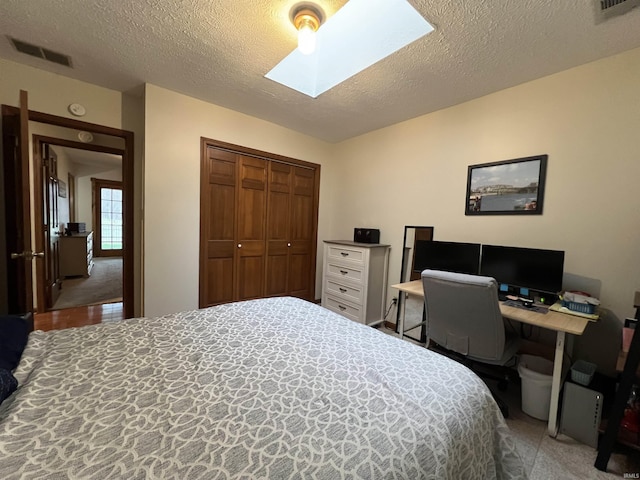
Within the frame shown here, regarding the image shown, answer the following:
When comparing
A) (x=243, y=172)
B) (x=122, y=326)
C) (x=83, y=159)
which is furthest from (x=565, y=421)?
(x=83, y=159)

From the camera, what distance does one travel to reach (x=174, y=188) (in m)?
2.65

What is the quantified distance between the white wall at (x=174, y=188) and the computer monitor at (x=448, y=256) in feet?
7.93

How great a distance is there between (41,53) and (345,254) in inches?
129

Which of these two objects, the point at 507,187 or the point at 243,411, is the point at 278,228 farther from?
the point at 243,411

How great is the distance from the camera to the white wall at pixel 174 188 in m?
2.52

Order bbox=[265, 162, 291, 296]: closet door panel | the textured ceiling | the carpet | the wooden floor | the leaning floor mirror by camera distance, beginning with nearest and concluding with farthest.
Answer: the textured ceiling → the leaning floor mirror → the wooden floor → bbox=[265, 162, 291, 296]: closet door panel → the carpet

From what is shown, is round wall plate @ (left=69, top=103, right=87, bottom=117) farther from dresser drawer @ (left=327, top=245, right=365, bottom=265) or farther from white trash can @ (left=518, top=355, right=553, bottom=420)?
white trash can @ (left=518, top=355, right=553, bottom=420)

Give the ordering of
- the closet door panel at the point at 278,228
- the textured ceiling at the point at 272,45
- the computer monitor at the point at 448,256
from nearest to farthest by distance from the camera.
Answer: the textured ceiling at the point at 272,45 < the computer monitor at the point at 448,256 < the closet door panel at the point at 278,228

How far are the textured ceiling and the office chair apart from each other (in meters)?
1.57

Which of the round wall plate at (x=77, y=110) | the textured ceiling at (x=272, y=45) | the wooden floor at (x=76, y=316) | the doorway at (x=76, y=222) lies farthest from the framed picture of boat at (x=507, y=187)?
the wooden floor at (x=76, y=316)

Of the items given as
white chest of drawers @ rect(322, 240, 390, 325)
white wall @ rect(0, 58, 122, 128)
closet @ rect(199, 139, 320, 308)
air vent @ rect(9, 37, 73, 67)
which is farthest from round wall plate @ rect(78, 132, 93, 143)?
white chest of drawers @ rect(322, 240, 390, 325)

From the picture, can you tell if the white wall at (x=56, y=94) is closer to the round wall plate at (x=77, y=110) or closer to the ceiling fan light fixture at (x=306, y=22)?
the round wall plate at (x=77, y=110)

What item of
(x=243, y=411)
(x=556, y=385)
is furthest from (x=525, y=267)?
(x=243, y=411)

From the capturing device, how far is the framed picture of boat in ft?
6.95
